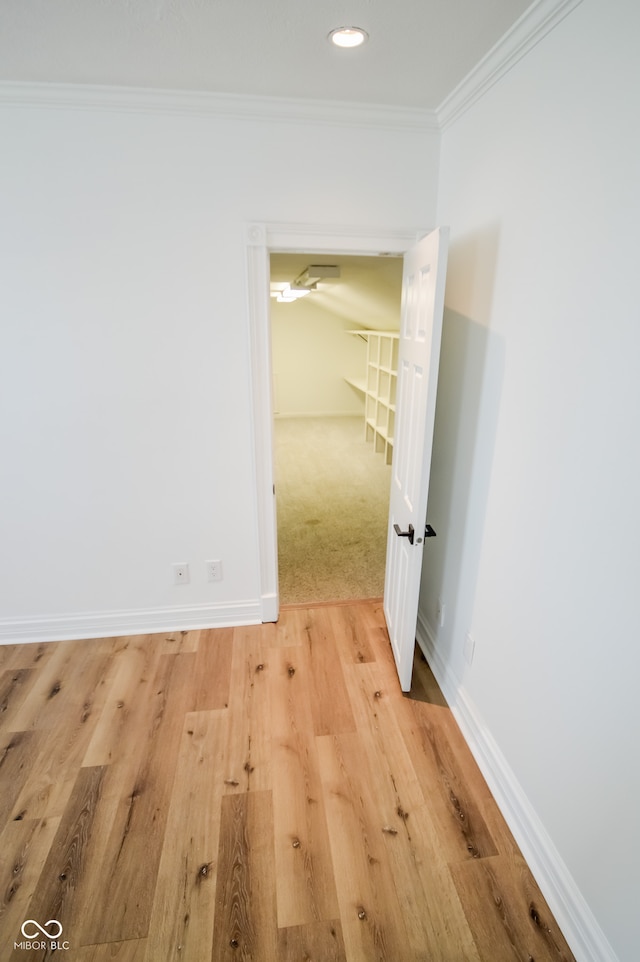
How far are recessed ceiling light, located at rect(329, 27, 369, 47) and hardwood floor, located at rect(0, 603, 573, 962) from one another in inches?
93.8

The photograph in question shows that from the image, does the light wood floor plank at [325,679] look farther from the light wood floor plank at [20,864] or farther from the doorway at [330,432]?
the light wood floor plank at [20,864]

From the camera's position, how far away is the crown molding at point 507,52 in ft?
3.70

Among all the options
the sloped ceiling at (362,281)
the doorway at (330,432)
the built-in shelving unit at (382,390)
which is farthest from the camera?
the built-in shelving unit at (382,390)

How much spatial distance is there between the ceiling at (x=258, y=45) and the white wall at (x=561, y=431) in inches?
8.1

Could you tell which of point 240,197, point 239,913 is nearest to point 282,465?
point 240,197

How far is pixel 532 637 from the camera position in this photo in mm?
1382

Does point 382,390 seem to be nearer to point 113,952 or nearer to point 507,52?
point 507,52

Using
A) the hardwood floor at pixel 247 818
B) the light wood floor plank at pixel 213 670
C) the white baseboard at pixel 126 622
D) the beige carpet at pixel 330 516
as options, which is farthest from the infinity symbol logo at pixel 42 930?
the beige carpet at pixel 330 516

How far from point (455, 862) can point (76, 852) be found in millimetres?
1199

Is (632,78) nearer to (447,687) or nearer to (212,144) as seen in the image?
(212,144)

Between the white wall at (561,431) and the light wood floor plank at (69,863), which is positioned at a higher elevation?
the white wall at (561,431)

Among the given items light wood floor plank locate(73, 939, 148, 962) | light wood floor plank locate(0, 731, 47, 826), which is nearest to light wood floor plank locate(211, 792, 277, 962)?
light wood floor plank locate(73, 939, 148, 962)

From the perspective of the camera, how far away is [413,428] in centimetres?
184

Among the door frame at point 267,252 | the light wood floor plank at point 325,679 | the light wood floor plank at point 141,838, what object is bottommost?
the light wood floor plank at point 141,838
